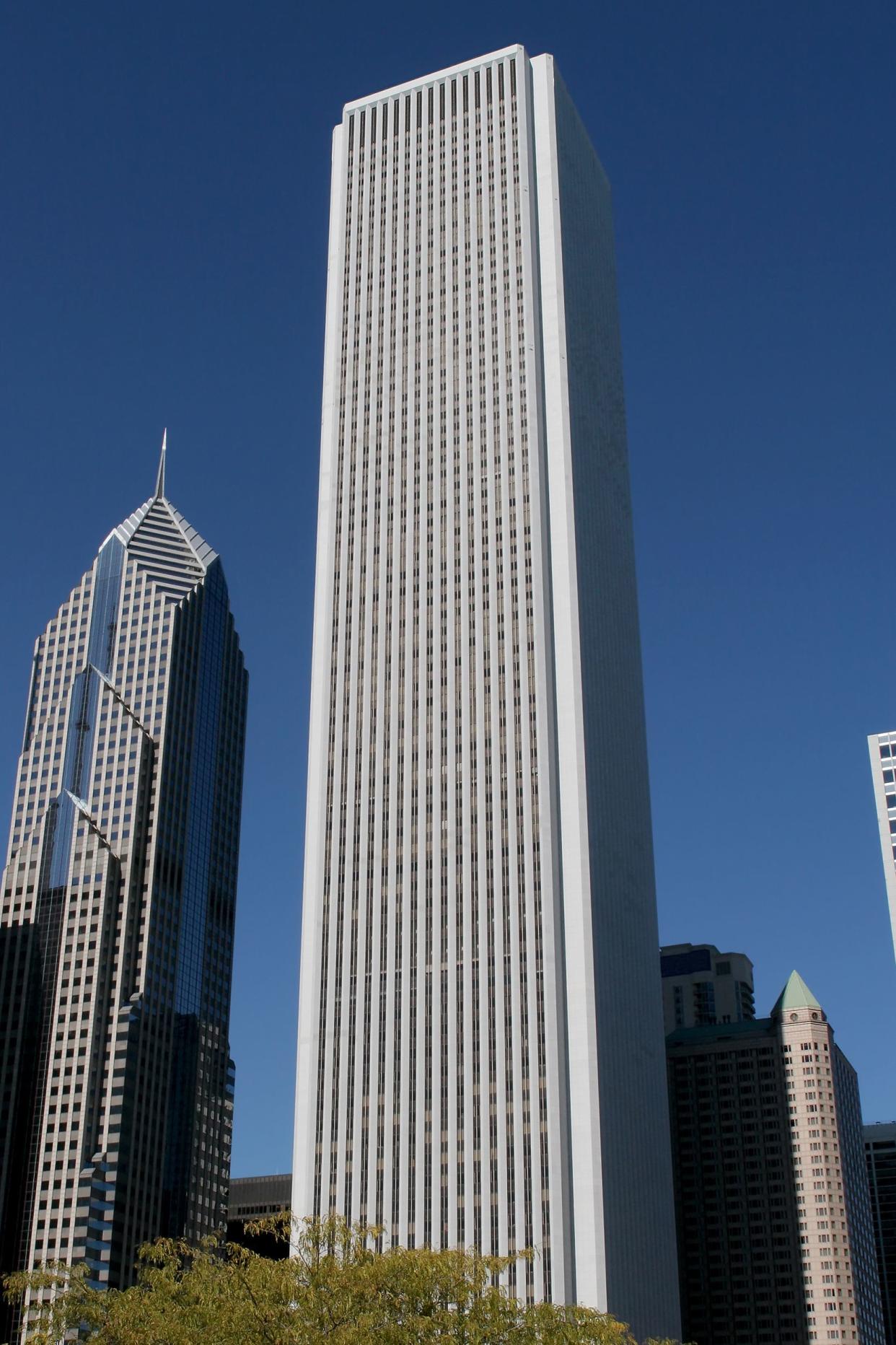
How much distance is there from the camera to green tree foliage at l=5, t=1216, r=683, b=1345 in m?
62.2

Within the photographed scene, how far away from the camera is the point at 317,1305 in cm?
6312

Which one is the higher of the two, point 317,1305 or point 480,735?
point 480,735

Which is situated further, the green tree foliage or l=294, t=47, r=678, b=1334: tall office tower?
l=294, t=47, r=678, b=1334: tall office tower

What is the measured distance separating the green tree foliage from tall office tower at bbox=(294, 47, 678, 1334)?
63.2 m

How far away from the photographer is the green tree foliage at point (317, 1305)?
62250 millimetres

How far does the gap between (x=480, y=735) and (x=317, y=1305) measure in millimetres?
98454

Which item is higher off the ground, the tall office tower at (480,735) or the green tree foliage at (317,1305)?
the tall office tower at (480,735)

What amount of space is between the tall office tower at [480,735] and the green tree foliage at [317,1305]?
6321 cm

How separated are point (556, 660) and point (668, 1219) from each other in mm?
57934

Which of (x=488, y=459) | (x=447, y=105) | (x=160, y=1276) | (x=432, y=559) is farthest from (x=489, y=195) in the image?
Answer: (x=160, y=1276)

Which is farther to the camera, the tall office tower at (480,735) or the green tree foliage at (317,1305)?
the tall office tower at (480,735)

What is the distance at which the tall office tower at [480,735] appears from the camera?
471ft

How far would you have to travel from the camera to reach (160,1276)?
69.0m

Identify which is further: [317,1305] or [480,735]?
[480,735]
